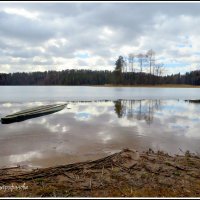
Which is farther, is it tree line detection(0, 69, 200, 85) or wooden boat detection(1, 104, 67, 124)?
tree line detection(0, 69, 200, 85)

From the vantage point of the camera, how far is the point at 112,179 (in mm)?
5941

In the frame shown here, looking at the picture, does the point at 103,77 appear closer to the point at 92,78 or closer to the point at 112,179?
the point at 92,78

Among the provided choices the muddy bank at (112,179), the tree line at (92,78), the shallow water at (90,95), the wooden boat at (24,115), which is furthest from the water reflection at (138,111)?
the tree line at (92,78)

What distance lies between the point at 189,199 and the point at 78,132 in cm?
853

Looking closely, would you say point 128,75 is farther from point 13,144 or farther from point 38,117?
point 13,144

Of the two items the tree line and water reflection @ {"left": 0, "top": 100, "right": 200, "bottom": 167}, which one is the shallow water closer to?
water reflection @ {"left": 0, "top": 100, "right": 200, "bottom": 167}

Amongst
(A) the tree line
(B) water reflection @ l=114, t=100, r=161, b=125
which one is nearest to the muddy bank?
(B) water reflection @ l=114, t=100, r=161, b=125

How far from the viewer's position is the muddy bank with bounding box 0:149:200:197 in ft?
17.0

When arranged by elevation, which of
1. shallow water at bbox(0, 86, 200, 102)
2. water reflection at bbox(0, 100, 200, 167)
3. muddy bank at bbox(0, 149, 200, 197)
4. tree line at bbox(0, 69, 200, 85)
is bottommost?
water reflection at bbox(0, 100, 200, 167)

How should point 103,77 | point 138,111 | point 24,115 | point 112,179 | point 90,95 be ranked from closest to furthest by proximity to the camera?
point 112,179 → point 24,115 → point 138,111 → point 90,95 → point 103,77

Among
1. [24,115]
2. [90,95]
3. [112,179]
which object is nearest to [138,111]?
[24,115]

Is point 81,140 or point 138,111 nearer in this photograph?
point 81,140

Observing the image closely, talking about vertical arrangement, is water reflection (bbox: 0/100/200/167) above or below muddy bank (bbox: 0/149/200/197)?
below

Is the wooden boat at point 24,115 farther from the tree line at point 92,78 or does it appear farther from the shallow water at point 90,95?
the tree line at point 92,78
